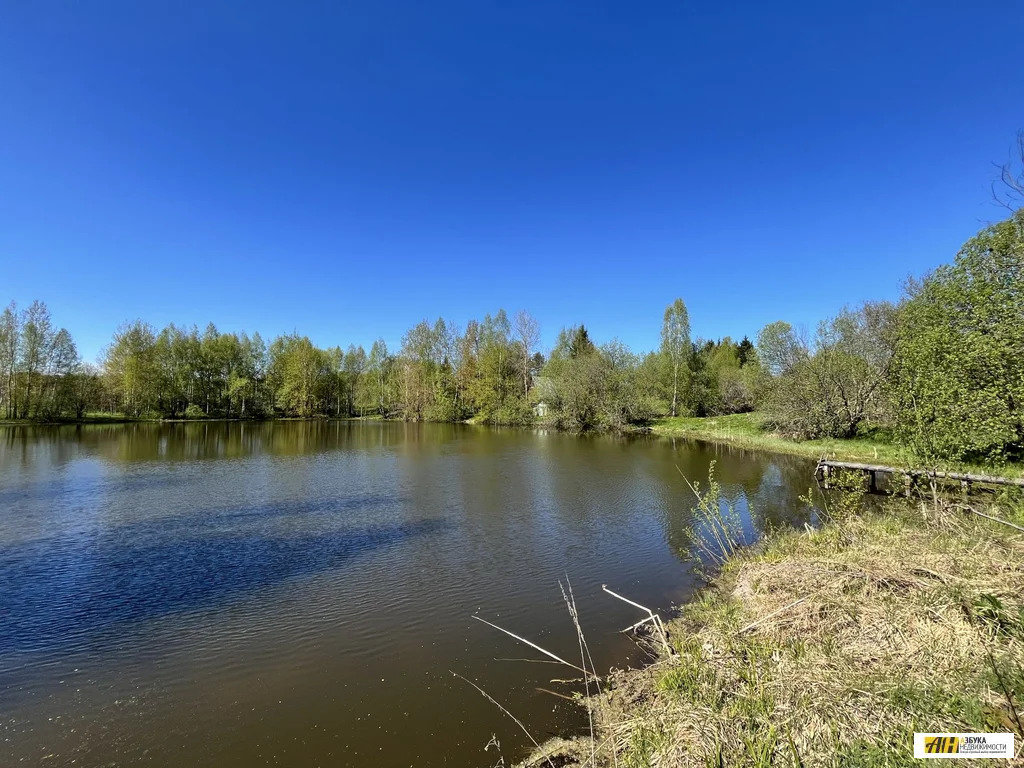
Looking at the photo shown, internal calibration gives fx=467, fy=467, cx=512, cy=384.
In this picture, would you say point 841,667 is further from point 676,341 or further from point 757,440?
point 676,341

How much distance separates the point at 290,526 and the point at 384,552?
370 centimetres

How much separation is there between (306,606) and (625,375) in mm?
45208

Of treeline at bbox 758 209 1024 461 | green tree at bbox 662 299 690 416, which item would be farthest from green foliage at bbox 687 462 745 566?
green tree at bbox 662 299 690 416

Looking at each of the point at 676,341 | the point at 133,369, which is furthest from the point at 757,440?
the point at 133,369

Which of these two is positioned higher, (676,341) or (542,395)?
(676,341)

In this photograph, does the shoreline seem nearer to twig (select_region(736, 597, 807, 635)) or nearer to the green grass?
the green grass

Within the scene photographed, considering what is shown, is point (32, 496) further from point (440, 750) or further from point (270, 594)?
point (440, 750)

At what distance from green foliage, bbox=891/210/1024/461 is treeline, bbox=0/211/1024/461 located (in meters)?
0.05

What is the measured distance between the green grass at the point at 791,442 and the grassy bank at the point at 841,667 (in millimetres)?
8792

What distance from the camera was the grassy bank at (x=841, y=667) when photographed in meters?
3.26

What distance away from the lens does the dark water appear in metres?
5.05

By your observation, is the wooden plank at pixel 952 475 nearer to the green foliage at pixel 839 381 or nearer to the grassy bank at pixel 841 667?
the grassy bank at pixel 841 667

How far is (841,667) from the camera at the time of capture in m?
4.14

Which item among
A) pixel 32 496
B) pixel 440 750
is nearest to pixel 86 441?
pixel 32 496
